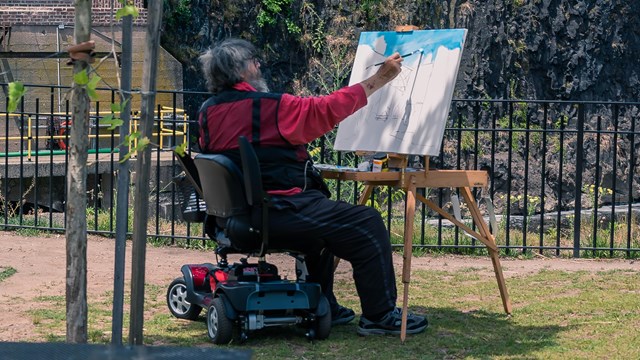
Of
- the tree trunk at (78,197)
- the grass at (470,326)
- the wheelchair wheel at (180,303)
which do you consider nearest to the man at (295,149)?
the grass at (470,326)

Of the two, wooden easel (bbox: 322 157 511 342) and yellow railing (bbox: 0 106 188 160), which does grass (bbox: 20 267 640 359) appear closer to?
wooden easel (bbox: 322 157 511 342)

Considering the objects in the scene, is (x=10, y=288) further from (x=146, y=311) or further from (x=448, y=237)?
(x=448, y=237)

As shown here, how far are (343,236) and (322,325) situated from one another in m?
0.49

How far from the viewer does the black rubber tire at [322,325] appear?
5391mm

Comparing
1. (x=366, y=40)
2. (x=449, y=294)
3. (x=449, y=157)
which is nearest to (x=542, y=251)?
(x=449, y=294)

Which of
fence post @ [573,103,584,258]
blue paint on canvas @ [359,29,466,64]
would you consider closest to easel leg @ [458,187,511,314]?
blue paint on canvas @ [359,29,466,64]

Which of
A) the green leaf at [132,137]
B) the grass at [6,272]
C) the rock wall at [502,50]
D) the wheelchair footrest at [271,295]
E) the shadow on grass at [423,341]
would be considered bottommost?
the shadow on grass at [423,341]

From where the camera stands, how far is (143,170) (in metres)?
4.42

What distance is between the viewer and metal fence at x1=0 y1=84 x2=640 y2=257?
348 inches

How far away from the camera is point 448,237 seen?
31.7 feet

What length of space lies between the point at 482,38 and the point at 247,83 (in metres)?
21.3

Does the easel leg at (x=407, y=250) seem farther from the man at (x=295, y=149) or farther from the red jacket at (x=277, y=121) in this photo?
the red jacket at (x=277, y=121)

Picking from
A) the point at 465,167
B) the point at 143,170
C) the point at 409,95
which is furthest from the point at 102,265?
the point at 465,167

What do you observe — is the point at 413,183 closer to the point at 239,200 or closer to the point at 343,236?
the point at 343,236
